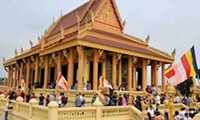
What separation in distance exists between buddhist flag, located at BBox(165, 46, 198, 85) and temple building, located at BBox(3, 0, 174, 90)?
24.6ft

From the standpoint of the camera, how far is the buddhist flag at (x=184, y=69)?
8.31 metres

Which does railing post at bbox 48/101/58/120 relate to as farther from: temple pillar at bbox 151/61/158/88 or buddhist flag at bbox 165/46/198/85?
temple pillar at bbox 151/61/158/88

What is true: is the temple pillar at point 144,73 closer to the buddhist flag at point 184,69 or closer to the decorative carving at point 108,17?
the decorative carving at point 108,17

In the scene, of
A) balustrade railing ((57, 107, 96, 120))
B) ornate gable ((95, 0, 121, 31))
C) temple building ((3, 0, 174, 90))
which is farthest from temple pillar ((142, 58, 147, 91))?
balustrade railing ((57, 107, 96, 120))

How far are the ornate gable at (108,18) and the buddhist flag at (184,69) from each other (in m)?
13.3

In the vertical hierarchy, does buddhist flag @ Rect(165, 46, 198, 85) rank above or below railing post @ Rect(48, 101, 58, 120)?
above

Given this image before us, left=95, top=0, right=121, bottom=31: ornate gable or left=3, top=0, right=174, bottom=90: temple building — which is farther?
left=95, top=0, right=121, bottom=31: ornate gable

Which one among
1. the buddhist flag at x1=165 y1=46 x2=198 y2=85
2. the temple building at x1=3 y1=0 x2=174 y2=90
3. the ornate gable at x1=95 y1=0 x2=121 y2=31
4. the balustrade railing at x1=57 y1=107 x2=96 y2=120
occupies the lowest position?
the balustrade railing at x1=57 y1=107 x2=96 y2=120

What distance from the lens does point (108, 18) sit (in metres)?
22.5

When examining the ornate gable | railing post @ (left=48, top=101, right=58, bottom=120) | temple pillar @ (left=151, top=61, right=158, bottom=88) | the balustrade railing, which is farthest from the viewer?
the ornate gable

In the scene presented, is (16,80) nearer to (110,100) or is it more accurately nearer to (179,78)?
(110,100)

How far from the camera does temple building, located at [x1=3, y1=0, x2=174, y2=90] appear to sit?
647 inches

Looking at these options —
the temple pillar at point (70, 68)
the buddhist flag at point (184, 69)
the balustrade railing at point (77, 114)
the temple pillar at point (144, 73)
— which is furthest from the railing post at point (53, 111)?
the temple pillar at point (144, 73)

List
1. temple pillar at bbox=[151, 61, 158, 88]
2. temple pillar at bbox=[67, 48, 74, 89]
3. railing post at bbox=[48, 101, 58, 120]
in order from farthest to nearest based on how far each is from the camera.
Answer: temple pillar at bbox=[151, 61, 158, 88] → temple pillar at bbox=[67, 48, 74, 89] → railing post at bbox=[48, 101, 58, 120]
